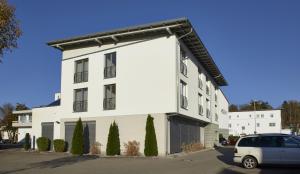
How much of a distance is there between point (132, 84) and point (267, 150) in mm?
13457

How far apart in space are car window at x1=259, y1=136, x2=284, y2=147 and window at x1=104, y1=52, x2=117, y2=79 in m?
14.8

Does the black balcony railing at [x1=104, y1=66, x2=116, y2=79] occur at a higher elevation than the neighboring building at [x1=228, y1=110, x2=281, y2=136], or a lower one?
higher

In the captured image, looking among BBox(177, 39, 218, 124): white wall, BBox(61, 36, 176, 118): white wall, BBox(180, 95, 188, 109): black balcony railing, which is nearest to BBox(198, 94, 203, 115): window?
BBox(177, 39, 218, 124): white wall

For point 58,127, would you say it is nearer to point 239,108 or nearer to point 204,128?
point 204,128

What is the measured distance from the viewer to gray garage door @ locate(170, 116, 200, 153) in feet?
94.3

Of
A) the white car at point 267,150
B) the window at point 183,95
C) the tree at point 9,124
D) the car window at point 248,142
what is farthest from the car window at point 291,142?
the tree at point 9,124

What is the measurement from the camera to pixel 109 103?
99.2 ft

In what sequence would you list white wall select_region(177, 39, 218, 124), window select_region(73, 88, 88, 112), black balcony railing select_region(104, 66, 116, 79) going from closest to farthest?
white wall select_region(177, 39, 218, 124), black balcony railing select_region(104, 66, 116, 79), window select_region(73, 88, 88, 112)

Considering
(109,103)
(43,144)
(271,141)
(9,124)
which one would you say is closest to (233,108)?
(9,124)

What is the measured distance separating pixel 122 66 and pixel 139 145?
617 centimetres

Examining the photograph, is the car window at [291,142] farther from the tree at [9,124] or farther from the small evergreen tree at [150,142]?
the tree at [9,124]

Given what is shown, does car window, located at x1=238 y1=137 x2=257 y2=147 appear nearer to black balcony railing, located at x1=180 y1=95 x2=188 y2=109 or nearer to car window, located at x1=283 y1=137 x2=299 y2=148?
car window, located at x1=283 y1=137 x2=299 y2=148

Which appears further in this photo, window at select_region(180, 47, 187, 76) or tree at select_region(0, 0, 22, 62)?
window at select_region(180, 47, 187, 76)

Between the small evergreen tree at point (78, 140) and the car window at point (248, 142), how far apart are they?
14742 millimetres
